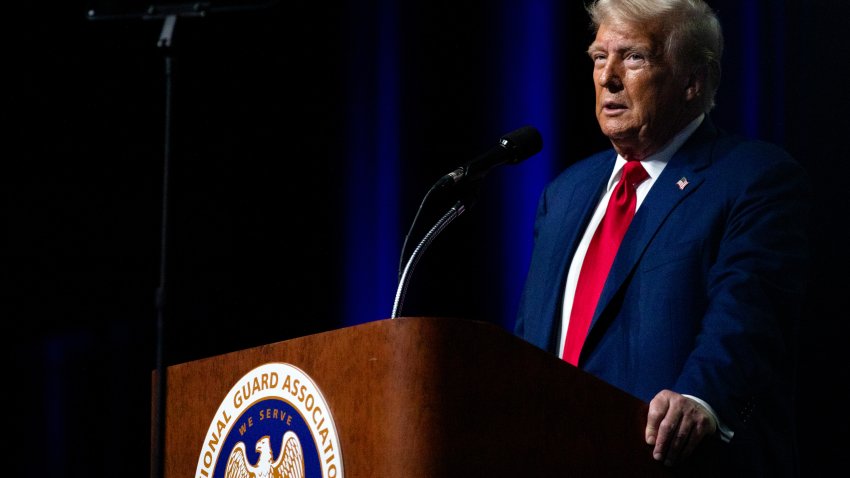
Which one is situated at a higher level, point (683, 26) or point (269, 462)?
point (683, 26)

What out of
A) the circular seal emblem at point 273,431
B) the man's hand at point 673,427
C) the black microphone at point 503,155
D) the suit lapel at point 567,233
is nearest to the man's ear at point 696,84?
the suit lapel at point 567,233

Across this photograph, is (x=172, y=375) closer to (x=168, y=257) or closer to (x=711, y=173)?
(x=168, y=257)

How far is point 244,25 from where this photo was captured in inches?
149

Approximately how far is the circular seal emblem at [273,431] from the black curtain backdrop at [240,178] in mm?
1845

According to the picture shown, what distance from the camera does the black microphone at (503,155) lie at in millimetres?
1815

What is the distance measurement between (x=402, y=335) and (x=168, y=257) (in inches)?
17.1

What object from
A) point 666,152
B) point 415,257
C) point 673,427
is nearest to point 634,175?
point 666,152

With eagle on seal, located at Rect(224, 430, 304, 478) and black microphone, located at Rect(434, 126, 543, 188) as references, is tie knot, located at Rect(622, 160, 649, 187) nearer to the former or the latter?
black microphone, located at Rect(434, 126, 543, 188)

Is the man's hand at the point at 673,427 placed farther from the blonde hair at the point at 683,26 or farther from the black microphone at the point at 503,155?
the blonde hair at the point at 683,26

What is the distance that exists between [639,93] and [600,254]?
A: 38cm

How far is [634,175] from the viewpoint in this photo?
2.36 meters

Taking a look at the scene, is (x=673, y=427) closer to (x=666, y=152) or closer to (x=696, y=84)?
(x=666, y=152)

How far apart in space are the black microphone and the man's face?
516 mm

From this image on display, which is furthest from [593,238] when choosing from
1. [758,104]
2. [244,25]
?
[244,25]
